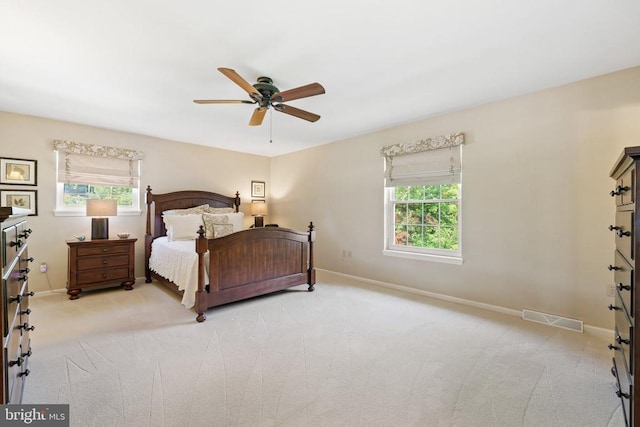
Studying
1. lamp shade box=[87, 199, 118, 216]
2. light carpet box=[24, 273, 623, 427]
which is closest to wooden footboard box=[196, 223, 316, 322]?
light carpet box=[24, 273, 623, 427]

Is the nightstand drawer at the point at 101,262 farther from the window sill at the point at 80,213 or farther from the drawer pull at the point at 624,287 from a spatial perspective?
the drawer pull at the point at 624,287

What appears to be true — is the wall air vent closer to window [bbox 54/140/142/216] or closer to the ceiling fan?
the ceiling fan

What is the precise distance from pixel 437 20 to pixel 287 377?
8.63 feet

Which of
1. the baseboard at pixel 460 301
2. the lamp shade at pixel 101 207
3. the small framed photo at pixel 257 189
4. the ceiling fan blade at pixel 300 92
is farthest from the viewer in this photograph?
the small framed photo at pixel 257 189

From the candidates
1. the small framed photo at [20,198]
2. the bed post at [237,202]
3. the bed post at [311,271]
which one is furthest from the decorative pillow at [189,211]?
the bed post at [311,271]

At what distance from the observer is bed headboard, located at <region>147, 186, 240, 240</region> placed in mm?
4660

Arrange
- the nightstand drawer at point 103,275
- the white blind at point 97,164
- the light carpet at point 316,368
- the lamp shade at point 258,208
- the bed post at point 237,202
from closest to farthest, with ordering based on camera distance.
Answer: the light carpet at point 316,368
the nightstand drawer at point 103,275
the white blind at point 97,164
the bed post at point 237,202
the lamp shade at point 258,208

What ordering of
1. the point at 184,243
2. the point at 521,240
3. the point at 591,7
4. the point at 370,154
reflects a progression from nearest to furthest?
1. the point at 591,7
2. the point at 521,240
3. the point at 184,243
4. the point at 370,154

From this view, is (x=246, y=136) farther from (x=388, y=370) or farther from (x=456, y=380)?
(x=456, y=380)

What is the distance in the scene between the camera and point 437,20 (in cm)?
186

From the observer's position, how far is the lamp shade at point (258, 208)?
585 cm

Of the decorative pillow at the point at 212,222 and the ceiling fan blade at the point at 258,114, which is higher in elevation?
the ceiling fan blade at the point at 258,114

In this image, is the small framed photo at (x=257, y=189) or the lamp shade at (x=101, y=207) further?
the small framed photo at (x=257, y=189)

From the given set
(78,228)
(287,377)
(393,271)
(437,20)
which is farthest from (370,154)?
(78,228)
